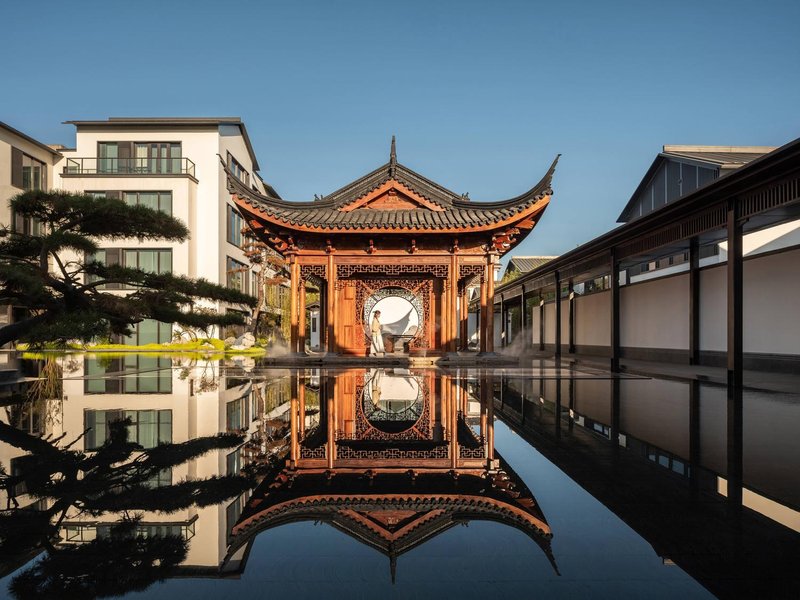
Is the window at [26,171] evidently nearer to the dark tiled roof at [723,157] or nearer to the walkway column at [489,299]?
the walkway column at [489,299]

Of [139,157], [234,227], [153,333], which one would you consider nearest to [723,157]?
[234,227]

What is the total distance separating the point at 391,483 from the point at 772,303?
12.9 metres

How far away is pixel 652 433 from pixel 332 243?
1142 cm

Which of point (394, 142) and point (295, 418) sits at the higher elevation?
point (394, 142)

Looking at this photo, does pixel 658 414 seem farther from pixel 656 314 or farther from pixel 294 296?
pixel 656 314

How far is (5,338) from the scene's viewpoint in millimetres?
7785

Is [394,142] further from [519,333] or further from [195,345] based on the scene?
[519,333]

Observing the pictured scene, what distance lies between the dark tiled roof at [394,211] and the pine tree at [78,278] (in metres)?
5.48

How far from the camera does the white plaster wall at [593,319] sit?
20.5 metres

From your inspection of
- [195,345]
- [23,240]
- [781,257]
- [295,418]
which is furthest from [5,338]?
[195,345]

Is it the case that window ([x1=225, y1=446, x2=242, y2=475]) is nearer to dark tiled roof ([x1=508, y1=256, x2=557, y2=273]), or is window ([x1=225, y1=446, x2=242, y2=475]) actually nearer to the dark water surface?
the dark water surface

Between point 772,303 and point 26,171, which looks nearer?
point 772,303

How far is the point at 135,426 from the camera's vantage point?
17.4ft

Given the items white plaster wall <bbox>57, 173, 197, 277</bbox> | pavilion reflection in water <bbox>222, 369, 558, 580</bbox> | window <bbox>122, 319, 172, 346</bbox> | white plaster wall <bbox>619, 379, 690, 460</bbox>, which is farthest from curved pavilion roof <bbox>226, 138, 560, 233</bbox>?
window <bbox>122, 319, 172, 346</bbox>
